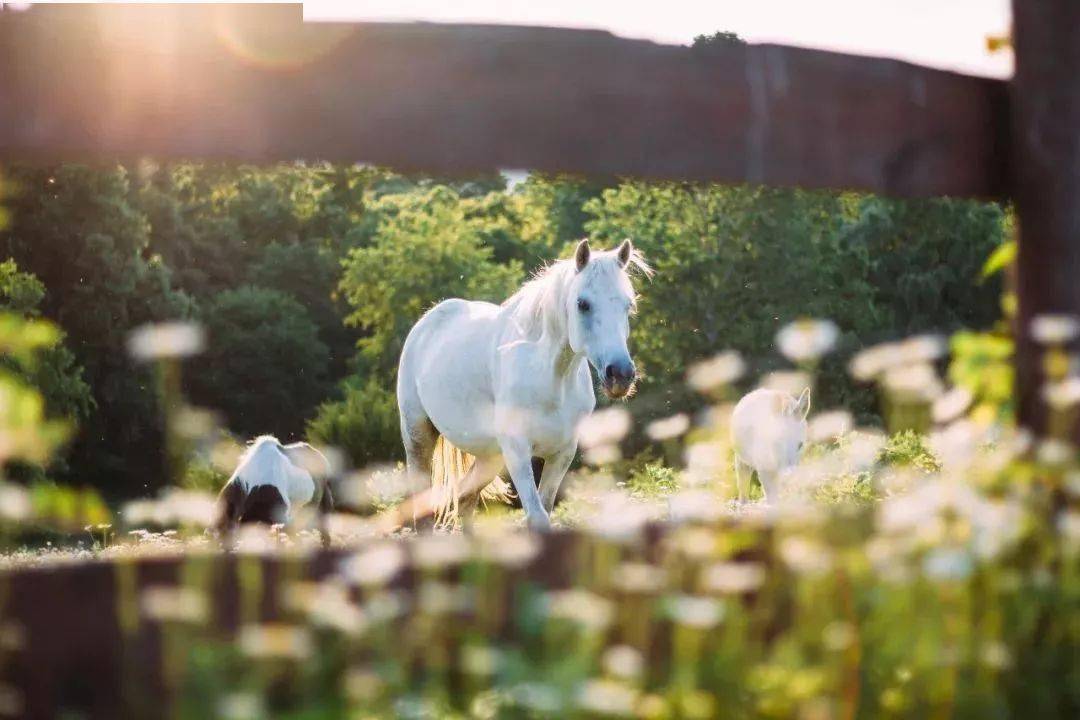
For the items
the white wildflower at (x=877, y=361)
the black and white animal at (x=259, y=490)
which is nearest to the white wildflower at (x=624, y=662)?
the white wildflower at (x=877, y=361)

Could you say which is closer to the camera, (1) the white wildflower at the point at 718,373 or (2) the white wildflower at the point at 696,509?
(2) the white wildflower at the point at 696,509

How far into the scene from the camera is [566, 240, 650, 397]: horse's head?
6504 mm

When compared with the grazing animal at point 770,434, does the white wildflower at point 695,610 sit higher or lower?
higher

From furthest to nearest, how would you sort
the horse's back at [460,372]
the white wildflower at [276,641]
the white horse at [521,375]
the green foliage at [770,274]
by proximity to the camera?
the green foliage at [770,274]
the horse's back at [460,372]
the white horse at [521,375]
the white wildflower at [276,641]

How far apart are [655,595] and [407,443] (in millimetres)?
8526

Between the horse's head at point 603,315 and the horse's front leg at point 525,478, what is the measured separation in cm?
97

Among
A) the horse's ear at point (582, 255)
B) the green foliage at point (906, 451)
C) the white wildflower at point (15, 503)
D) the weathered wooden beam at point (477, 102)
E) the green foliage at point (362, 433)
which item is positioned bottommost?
the green foliage at point (362, 433)

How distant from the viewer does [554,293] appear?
7258mm

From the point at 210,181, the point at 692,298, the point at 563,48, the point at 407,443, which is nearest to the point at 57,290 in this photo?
the point at 210,181

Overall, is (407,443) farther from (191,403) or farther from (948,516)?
(191,403)

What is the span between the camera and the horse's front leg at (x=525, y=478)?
295 inches

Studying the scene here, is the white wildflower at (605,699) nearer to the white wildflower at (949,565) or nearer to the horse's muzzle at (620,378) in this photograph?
the white wildflower at (949,565)

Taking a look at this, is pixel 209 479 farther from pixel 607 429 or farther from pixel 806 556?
pixel 806 556

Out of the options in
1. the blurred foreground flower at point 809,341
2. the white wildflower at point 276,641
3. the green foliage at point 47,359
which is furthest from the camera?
the green foliage at point 47,359
